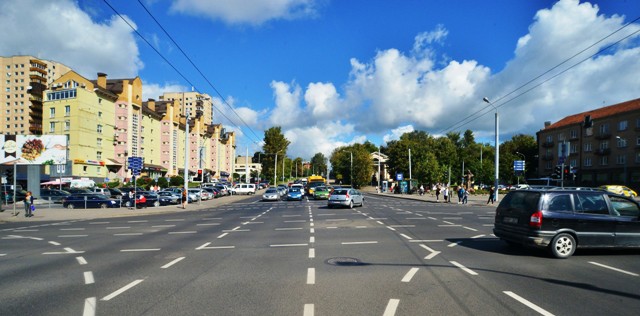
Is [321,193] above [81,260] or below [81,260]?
below

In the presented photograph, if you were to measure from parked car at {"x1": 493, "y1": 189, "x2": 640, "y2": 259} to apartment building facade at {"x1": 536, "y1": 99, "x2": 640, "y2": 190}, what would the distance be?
45.0 meters

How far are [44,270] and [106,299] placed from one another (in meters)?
3.31

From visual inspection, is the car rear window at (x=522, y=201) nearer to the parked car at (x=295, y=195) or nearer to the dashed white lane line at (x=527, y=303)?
the dashed white lane line at (x=527, y=303)

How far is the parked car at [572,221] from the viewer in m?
8.91

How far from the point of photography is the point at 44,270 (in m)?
8.09

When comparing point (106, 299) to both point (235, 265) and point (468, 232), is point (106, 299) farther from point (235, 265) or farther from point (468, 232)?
point (468, 232)

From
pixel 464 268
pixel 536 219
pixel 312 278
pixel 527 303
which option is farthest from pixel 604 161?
pixel 312 278

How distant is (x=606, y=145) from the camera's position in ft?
201

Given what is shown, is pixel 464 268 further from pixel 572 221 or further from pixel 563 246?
pixel 572 221

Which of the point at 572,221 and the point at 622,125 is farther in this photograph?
the point at 622,125

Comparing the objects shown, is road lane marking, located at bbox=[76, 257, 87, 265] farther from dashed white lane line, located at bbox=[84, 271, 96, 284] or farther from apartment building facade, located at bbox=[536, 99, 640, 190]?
apartment building facade, located at bbox=[536, 99, 640, 190]

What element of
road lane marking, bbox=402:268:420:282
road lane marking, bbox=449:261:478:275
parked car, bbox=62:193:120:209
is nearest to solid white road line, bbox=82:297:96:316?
road lane marking, bbox=402:268:420:282

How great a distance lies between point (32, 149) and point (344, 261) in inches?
1336

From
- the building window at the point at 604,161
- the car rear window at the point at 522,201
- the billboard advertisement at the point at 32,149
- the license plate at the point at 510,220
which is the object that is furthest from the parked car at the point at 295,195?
the building window at the point at 604,161
